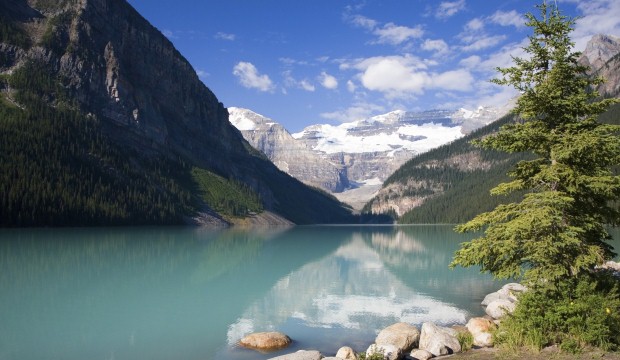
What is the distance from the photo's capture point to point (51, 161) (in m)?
146

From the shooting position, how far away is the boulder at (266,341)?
24484mm

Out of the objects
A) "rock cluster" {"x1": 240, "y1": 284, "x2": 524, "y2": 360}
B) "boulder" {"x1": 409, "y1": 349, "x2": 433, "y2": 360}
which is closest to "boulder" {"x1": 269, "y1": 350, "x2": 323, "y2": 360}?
"rock cluster" {"x1": 240, "y1": 284, "x2": 524, "y2": 360}

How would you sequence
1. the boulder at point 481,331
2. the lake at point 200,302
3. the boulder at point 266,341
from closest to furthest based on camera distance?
the boulder at point 481,331
the boulder at point 266,341
the lake at point 200,302

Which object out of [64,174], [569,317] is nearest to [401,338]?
[569,317]

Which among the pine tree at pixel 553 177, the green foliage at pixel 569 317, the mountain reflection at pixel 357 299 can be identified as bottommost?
the mountain reflection at pixel 357 299

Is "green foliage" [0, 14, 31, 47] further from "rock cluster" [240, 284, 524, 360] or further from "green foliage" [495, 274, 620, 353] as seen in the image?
"green foliage" [495, 274, 620, 353]

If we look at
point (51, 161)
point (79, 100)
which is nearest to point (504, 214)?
point (51, 161)

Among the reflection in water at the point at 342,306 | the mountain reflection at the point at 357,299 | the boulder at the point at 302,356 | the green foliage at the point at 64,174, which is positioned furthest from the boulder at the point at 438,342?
the green foliage at the point at 64,174

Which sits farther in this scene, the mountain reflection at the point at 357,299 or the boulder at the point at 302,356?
the mountain reflection at the point at 357,299

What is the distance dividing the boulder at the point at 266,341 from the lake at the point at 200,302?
601 mm

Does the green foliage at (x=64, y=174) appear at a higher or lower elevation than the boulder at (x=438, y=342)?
higher

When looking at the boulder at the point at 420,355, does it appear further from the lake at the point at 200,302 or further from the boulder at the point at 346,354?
the lake at the point at 200,302

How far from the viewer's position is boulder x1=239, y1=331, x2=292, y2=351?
24484 mm

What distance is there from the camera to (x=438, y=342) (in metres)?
20.5
